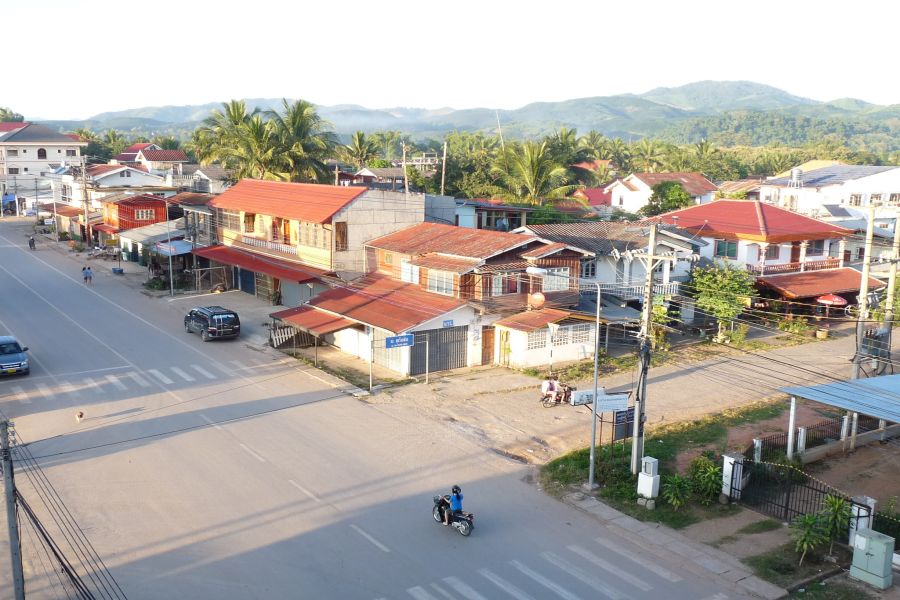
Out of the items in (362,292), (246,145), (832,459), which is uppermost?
(246,145)

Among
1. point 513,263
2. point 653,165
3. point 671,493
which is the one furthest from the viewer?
point 653,165

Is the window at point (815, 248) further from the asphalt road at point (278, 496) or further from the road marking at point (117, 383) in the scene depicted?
the road marking at point (117, 383)

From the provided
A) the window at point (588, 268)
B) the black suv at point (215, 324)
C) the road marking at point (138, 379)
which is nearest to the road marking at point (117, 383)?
the road marking at point (138, 379)

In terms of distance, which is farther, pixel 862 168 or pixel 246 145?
pixel 862 168

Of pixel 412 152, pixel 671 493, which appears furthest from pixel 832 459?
pixel 412 152

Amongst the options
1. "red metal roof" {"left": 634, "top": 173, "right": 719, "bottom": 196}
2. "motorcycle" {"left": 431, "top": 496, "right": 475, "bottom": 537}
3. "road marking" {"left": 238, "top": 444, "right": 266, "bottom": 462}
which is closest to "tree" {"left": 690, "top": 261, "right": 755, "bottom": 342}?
"motorcycle" {"left": 431, "top": 496, "right": 475, "bottom": 537}

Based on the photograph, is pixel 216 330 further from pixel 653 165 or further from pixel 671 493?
pixel 653 165

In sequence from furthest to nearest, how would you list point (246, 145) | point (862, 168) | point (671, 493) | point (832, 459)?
point (862, 168) → point (246, 145) → point (832, 459) → point (671, 493)

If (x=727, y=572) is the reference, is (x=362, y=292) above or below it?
above
